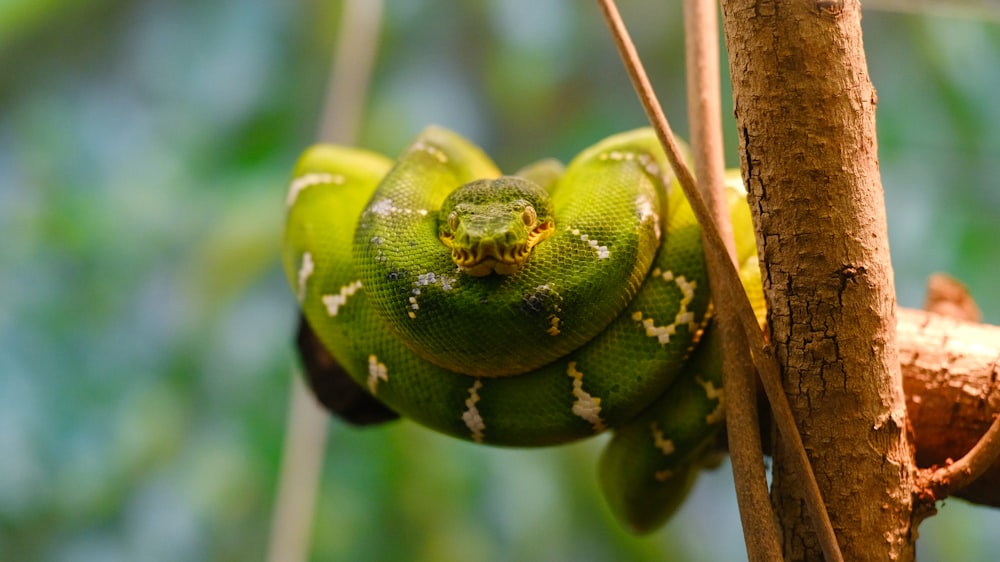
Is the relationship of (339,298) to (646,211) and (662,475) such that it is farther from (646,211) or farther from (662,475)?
(662,475)

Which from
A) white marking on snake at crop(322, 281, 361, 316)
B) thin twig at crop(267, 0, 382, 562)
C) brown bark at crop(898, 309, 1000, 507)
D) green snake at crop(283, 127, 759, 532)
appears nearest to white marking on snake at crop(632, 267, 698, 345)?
green snake at crop(283, 127, 759, 532)

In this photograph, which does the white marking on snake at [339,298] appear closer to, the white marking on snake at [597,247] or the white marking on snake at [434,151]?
the white marking on snake at [434,151]

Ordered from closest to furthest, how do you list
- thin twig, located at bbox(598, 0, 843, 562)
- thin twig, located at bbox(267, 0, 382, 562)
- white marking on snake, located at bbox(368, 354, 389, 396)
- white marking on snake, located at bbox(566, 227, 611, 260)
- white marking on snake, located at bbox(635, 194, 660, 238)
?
thin twig, located at bbox(598, 0, 843, 562) → white marking on snake, located at bbox(566, 227, 611, 260) → white marking on snake, located at bbox(635, 194, 660, 238) → white marking on snake, located at bbox(368, 354, 389, 396) → thin twig, located at bbox(267, 0, 382, 562)

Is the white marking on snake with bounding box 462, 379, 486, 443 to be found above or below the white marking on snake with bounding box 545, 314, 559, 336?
below

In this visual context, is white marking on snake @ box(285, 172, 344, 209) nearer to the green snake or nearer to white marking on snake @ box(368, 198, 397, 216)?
the green snake

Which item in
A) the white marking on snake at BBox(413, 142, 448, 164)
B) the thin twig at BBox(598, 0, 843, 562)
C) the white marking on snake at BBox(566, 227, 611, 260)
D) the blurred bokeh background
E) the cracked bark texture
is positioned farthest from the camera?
the blurred bokeh background

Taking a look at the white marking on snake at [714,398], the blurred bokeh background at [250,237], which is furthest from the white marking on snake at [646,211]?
the blurred bokeh background at [250,237]
